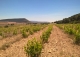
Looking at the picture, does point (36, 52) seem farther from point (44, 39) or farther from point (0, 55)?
point (44, 39)

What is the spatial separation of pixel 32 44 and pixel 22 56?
1.66 meters

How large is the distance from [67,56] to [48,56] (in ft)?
3.66

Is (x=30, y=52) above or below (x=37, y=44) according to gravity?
below

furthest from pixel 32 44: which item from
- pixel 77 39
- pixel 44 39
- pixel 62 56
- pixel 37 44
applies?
pixel 77 39

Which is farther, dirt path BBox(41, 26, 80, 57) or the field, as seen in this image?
dirt path BBox(41, 26, 80, 57)

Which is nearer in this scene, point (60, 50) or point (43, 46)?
point (60, 50)

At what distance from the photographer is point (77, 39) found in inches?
399

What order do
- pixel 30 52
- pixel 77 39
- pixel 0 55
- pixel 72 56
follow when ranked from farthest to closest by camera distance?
1. pixel 77 39
2. pixel 0 55
3. pixel 72 56
4. pixel 30 52

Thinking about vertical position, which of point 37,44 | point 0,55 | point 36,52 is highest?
point 37,44

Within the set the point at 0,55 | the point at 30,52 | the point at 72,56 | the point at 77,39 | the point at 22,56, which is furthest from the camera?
the point at 77,39

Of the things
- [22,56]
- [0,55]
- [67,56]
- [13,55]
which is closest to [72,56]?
[67,56]

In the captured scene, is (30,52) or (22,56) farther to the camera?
(22,56)

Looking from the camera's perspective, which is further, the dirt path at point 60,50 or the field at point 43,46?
the dirt path at point 60,50

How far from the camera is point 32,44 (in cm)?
591
